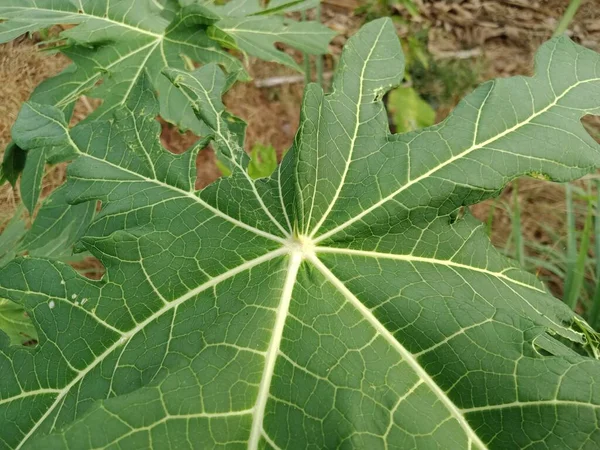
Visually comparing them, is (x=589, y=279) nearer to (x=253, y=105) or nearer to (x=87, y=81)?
(x=253, y=105)

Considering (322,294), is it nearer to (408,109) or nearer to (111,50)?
(111,50)

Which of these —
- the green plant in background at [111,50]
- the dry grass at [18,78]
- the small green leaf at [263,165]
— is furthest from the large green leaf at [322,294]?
the dry grass at [18,78]

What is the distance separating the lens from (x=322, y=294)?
1.23m

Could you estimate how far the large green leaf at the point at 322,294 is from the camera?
1.07m

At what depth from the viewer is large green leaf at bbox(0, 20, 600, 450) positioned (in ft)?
3.52

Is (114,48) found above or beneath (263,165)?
above

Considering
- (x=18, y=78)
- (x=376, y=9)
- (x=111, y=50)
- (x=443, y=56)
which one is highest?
(x=111, y=50)

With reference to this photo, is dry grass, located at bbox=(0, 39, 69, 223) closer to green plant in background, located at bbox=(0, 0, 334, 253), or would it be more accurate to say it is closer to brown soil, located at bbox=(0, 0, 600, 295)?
brown soil, located at bbox=(0, 0, 600, 295)

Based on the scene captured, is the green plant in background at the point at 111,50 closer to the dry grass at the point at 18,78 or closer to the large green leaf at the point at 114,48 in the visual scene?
the large green leaf at the point at 114,48

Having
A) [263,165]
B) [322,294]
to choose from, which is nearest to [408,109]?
[263,165]

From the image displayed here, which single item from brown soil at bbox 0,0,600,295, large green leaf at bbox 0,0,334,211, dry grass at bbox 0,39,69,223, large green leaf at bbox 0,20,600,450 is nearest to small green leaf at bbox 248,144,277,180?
brown soil at bbox 0,0,600,295

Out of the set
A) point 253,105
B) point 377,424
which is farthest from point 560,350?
point 253,105

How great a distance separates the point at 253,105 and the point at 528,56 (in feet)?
7.51

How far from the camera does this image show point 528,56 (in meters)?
4.51
